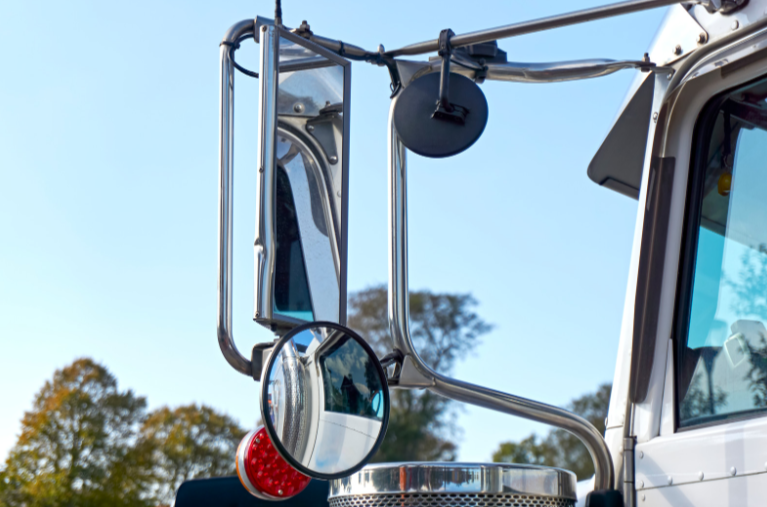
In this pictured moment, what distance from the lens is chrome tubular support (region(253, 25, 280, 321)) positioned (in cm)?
135

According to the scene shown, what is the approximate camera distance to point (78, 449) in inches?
781

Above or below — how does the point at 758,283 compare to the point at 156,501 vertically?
below

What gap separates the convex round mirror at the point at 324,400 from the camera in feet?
4.06

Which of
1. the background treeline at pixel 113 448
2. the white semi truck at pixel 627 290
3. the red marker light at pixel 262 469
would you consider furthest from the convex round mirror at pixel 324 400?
the background treeline at pixel 113 448

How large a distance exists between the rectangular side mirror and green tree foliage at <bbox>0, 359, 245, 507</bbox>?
18.5m

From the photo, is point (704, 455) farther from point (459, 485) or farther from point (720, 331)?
point (459, 485)

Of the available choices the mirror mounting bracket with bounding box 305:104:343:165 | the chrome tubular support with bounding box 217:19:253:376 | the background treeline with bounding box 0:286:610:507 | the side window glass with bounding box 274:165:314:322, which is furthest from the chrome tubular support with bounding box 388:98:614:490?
the background treeline with bounding box 0:286:610:507

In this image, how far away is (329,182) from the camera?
1.60 m

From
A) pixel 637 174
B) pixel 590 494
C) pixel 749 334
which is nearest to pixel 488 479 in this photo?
pixel 590 494

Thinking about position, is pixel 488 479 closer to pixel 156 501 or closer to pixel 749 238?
pixel 749 238

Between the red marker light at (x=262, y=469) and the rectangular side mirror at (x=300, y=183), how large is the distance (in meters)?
0.31

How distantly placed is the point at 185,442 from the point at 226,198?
21162mm

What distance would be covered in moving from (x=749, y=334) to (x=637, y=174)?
0.77 meters

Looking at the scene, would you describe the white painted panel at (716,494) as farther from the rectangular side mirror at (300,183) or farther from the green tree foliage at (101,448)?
the green tree foliage at (101,448)
